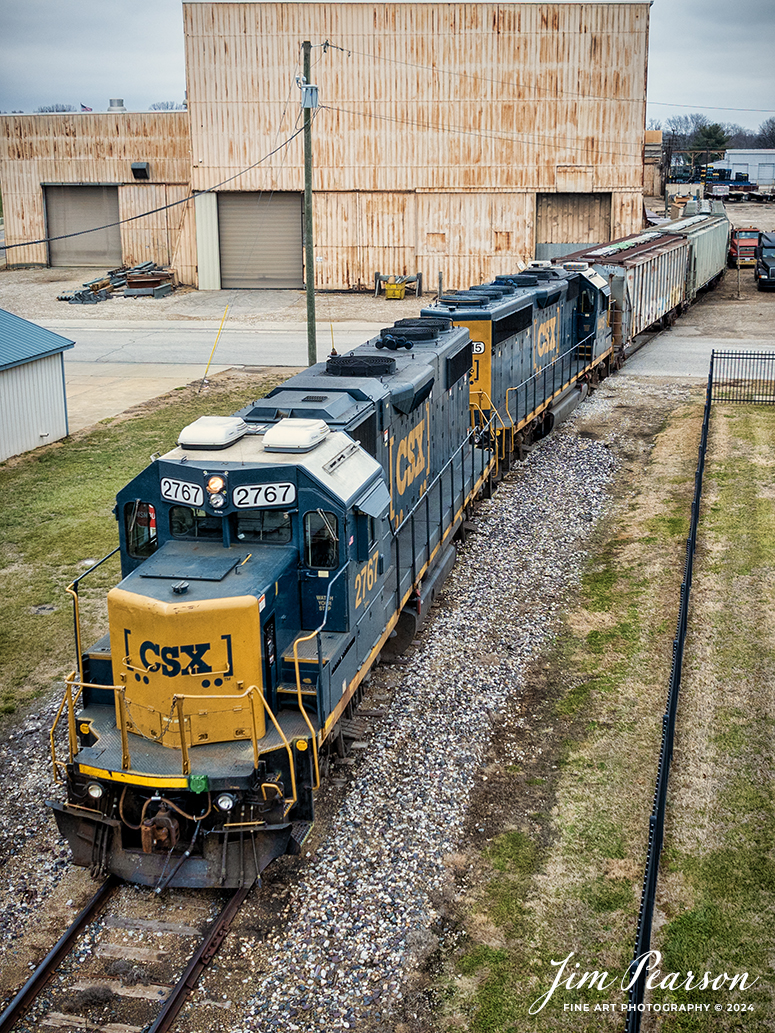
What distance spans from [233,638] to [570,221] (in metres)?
46.7

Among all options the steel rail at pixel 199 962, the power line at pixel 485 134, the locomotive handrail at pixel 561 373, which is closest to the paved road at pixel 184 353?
the locomotive handrail at pixel 561 373

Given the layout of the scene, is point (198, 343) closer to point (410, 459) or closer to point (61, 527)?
point (61, 527)

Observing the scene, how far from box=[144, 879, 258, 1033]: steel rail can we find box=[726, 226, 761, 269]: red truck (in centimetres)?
5610

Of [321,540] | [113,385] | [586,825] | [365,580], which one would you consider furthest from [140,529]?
[113,385]

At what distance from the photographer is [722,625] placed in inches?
615

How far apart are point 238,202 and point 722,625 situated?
43.9 m

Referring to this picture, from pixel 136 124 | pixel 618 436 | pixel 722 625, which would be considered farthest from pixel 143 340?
pixel 722 625

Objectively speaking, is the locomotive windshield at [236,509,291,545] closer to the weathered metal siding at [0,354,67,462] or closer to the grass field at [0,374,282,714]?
the grass field at [0,374,282,714]

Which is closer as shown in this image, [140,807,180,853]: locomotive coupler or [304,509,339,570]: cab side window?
[140,807,180,853]: locomotive coupler

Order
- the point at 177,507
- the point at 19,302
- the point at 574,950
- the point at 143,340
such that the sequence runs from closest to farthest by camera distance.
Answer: the point at 574,950 → the point at 177,507 → the point at 143,340 → the point at 19,302

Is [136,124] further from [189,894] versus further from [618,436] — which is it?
[189,894]

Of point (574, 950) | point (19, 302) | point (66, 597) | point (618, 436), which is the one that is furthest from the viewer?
point (19, 302)

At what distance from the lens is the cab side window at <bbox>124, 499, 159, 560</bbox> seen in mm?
10750

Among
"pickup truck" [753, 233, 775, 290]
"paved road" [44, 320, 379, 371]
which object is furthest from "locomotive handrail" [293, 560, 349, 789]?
"pickup truck" [753, 233, 775, 290]
